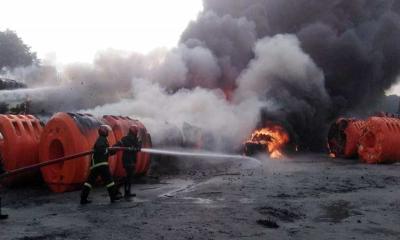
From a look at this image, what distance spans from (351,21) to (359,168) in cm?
1676

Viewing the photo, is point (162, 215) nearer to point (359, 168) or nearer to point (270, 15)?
point (359, 168)

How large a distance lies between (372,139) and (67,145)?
11621 mm

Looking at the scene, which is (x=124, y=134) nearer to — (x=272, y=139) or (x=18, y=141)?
(x=18, y=141)

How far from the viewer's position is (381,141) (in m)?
15.7

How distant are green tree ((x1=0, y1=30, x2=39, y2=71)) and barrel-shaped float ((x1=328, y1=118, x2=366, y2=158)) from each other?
40997 mm

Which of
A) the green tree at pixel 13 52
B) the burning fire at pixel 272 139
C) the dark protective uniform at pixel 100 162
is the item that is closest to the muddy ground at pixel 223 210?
the dark protective uniform at pixel 100 162

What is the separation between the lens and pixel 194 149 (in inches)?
562

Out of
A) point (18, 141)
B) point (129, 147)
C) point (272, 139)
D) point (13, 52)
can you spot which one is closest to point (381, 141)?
point (272, 139)

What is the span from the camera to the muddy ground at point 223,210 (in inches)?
237

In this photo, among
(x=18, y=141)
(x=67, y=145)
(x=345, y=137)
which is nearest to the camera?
(x=67, y=145)

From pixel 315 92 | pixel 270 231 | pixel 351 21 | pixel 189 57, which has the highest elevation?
pixel 351 21

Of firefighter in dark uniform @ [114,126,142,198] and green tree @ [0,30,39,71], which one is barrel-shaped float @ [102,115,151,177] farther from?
green tree @ [0,30,39,71]

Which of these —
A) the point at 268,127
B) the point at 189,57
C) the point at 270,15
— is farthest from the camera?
the point at 270,15

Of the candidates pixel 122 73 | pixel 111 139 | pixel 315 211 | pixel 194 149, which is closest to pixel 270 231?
pixel 315 211
